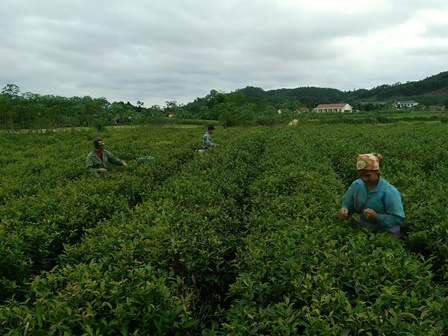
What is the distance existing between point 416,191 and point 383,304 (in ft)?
10.8

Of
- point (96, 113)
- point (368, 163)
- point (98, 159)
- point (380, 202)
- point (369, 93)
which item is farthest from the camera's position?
point (369, 93)

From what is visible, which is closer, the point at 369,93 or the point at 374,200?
the point at 374,200

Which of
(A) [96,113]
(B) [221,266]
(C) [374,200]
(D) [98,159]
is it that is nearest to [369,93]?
(A) [96,113]

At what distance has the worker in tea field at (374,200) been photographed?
3.45 metres

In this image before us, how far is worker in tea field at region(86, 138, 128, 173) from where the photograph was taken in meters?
8.01

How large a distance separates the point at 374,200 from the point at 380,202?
6 cm

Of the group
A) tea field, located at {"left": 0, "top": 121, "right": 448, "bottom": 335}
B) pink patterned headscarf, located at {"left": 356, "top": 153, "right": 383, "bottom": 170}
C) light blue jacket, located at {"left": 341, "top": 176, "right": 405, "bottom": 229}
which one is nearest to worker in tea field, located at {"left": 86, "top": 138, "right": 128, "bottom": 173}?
tea field, located at {"left": 0, "top": 121, "right": 448, "bottom": 335}

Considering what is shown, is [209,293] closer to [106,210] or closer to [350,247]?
[350,247]

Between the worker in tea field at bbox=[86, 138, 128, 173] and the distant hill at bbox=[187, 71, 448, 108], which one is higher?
the distant hill at bbox=[187, 71, 448, 108]

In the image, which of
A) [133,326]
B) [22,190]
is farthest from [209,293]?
[22,190]

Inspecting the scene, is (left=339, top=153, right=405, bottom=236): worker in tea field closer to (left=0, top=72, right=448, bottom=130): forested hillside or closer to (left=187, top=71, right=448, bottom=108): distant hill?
(left=0, top=72, right=448, bottom=130): forested hillside

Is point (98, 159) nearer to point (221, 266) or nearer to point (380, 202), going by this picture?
point (221, 266)

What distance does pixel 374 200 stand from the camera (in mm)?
3600

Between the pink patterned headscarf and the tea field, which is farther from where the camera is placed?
the pink patterned headscarf
